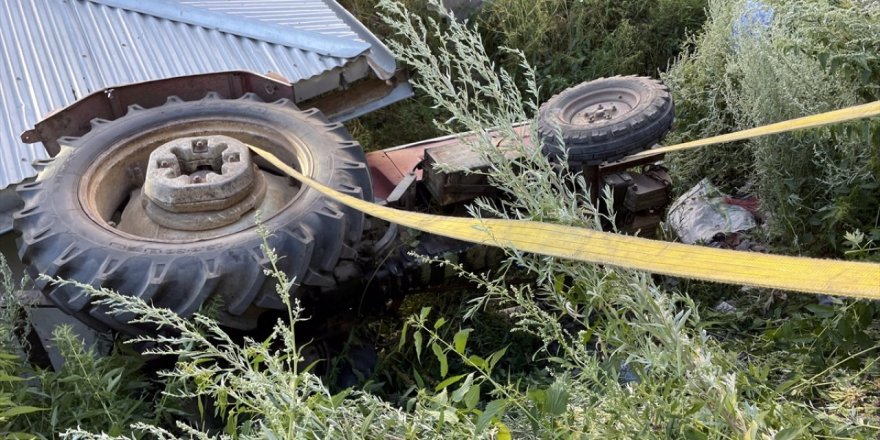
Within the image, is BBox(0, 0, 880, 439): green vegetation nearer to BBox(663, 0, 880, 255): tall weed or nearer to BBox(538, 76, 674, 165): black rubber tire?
BBox(663, 0, 880, 255): tall weed

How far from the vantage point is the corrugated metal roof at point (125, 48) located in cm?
339

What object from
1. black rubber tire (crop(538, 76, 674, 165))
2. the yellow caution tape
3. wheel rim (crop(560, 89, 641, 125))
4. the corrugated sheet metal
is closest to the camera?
the yellow caution tape

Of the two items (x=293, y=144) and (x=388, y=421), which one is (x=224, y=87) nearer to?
(x=293, y=144)

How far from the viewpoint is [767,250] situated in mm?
3197

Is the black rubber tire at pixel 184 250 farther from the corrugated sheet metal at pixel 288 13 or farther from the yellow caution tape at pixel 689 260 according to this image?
the corrugated sheet metal at pixel 288 13

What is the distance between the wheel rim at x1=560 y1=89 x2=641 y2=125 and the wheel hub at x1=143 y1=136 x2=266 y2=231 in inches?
51.5

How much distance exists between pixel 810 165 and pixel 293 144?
2157mm

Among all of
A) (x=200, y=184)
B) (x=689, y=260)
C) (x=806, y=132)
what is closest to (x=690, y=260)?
(x=689, y=260)

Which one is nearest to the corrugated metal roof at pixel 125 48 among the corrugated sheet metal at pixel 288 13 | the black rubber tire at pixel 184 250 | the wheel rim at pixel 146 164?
the corrugated sheet metal at pixel 288 13

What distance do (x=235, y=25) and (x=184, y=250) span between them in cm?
189

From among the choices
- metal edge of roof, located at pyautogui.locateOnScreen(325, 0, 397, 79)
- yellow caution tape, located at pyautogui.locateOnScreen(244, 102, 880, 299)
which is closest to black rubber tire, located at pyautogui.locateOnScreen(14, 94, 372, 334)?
yellow caution tape, located at pyautogui.locateOnScreen(244, 102, 880, 299)

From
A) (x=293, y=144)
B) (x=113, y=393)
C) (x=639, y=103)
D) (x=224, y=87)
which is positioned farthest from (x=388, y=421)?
(x=224, y=87)

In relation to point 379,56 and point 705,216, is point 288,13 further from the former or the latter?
point 705,216

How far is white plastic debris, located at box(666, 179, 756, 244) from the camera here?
11.1 ft
